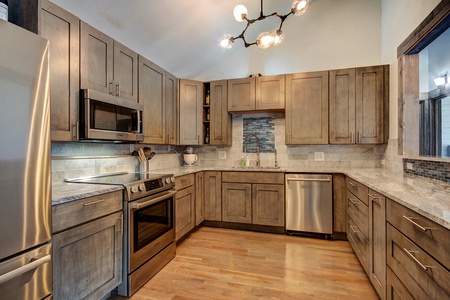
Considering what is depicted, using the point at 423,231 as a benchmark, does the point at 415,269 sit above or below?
below

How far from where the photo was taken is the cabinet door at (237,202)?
3.34 metres

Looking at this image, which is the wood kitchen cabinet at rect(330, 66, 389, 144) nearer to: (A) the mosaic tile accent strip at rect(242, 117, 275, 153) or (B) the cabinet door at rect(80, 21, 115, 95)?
(A) the mosaic tile accent strip at rect(242, 117, 275, 153)

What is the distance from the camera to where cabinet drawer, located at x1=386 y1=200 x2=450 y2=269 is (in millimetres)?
983

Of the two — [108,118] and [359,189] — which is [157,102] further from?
[359,189]

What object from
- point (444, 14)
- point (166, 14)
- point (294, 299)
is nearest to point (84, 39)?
point (166, 14)

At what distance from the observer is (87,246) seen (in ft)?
5.13

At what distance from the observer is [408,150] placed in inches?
98.0

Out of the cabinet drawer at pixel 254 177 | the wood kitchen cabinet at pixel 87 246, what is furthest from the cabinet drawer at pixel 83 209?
the cabinet drawer at pixel 254 177

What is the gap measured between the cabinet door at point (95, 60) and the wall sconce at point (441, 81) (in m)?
2.95

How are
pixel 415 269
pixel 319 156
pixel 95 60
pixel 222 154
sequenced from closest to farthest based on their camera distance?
pixel 415 269, pixel 95 60, pixel 319 156, pixel 222 154

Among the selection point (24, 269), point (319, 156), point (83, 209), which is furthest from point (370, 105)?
point (24, 269)

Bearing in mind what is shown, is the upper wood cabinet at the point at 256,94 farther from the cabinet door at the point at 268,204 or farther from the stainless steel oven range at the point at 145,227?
the stainless steel oven range at the point at 145,227

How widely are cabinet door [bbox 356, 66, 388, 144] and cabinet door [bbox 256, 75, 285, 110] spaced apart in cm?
101

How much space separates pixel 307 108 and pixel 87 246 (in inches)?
120
